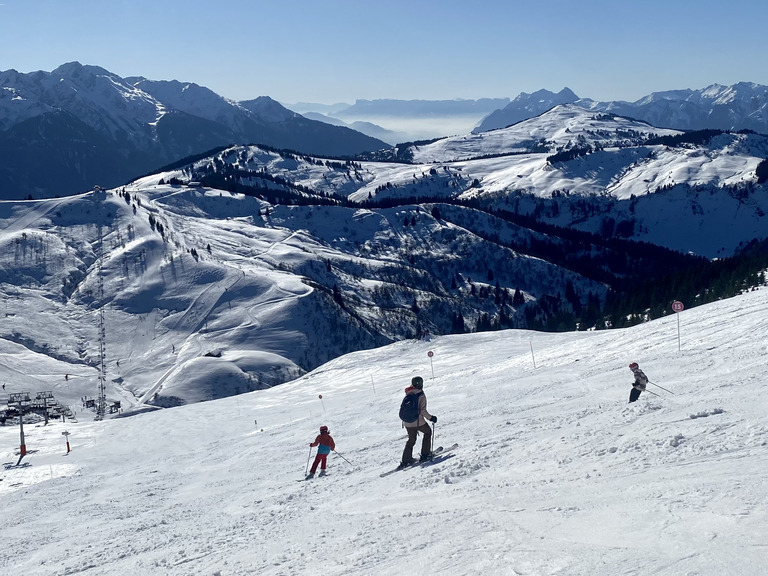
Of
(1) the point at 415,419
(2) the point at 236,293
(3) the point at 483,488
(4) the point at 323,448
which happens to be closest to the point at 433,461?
(1) the point at 415,419

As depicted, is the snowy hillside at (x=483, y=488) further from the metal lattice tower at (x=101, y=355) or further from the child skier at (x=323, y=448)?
the metal lattice tower at (x=101, y=355)

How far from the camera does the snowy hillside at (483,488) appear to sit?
845cm

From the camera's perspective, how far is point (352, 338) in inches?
4624

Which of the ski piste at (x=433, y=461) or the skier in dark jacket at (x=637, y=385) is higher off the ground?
the skier in dark jacket at (x=637, y=385)

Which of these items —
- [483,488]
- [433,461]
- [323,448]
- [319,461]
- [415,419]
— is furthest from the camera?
[319,461]

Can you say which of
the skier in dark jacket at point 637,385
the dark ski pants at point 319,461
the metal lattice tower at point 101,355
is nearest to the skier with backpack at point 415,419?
the dark ski pants at point 319,461

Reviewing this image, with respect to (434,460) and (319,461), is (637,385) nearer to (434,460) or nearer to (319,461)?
(434,460)

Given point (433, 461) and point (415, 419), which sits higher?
point (415, 419)

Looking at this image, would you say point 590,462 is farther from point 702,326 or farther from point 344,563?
point 702,326

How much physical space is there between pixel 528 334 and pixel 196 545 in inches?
1747

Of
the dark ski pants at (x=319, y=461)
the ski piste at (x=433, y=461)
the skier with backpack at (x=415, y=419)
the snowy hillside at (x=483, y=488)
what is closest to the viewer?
the snowy hillside at (x=483, y=488)

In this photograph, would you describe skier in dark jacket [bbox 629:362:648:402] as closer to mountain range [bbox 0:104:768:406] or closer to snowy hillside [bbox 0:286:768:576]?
snowy hillside [bbox 0:286:768:576]

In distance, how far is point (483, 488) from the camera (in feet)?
39.4

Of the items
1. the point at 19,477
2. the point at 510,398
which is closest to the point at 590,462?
the point at 510,398
